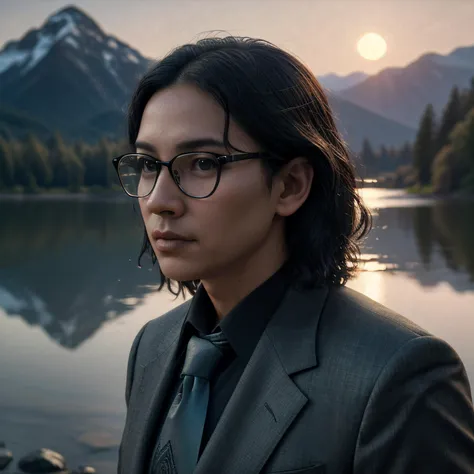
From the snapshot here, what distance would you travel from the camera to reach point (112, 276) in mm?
31188

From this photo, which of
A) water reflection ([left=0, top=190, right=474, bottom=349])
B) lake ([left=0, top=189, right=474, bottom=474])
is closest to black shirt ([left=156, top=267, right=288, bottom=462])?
lake ([left=0, top=189, right=474, bottom=474])

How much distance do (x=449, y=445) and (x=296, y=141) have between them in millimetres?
962

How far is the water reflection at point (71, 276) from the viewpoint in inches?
895

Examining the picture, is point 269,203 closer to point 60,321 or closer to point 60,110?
point 60,321

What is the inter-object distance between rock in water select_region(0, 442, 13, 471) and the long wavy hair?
869cm

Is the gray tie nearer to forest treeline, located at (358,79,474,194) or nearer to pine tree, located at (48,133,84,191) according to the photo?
forest treeline, located at (358,79,474,194)

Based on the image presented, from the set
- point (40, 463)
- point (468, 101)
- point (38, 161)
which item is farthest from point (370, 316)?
point (38, 161)

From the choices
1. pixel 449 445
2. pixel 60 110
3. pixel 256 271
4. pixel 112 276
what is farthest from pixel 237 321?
pixel 60 110

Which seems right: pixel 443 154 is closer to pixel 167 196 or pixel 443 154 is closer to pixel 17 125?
pixel 167 196

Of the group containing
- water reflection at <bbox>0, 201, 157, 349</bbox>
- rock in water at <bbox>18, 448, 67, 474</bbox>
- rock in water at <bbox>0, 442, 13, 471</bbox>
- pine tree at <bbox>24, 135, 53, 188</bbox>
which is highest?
pine tree at <bbox>24, 135, 53, 188</bbox>

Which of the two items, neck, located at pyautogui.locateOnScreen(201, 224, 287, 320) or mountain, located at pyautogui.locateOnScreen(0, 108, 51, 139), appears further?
mountain, located at pyautogui.locateOnScreen(0, 108, 51, 139)

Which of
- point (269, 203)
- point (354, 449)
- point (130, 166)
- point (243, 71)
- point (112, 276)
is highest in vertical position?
point (243, 71)

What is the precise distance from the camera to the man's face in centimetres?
212

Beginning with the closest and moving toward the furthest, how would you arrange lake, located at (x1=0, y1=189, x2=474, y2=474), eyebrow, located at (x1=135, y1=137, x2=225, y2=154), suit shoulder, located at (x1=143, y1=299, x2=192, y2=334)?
eyebrow, located at (x1=135, y1=137, x2=225, y2=154) → suit shoulder, located at (x1=143, y1=299, x2=192, y2=334) → lake, located at (x1=0, y1=189, x2=474, y2=474)
